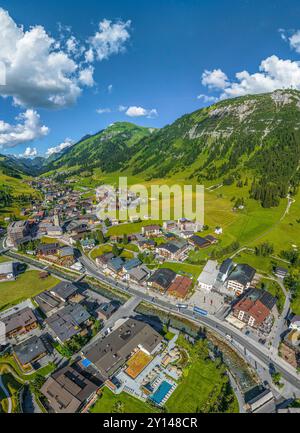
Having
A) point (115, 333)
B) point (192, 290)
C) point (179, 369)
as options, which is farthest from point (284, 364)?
point (115, 333)

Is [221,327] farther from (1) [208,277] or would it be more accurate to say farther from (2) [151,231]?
(2) [151,231]

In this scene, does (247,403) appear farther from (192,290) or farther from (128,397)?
(192,290)

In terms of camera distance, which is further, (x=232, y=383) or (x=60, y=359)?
(x=60, y=359)

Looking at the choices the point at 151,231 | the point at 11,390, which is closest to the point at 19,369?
the point at 11,390

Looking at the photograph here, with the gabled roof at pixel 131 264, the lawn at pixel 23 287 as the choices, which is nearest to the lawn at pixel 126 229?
the gabled roof at pixel 131 264

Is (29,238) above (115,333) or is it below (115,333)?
above

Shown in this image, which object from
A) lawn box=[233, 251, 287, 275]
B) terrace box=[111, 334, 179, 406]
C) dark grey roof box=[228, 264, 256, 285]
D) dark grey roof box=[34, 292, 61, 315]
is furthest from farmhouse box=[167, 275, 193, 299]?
dark grey roof box=[34, 292, 61, 315]

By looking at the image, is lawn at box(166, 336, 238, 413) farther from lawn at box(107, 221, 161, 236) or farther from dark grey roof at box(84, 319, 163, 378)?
lawn at box(107, 221, 161, 236)
